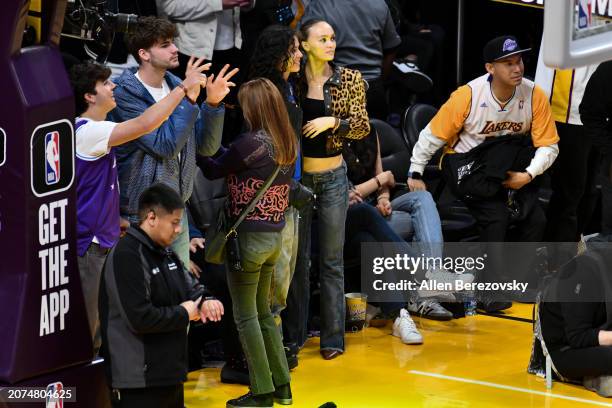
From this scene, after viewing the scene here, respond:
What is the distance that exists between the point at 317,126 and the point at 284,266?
1.00 metres

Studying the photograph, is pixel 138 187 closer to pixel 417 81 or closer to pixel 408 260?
pixel 408 260

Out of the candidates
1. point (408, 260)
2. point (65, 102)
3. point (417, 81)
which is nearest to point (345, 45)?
→ point (417, 81)

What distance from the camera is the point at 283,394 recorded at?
6738 millimetres

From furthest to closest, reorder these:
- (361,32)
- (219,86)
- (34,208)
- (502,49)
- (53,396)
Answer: (361,32), (502,49), (219,86), (53,396), (34,208)

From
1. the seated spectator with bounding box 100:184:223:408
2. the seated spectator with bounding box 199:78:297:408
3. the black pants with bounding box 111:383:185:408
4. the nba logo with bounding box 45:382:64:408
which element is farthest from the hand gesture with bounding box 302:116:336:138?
the nba logo with bounding box 45:382:64:408

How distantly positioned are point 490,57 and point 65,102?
4278 millimetres

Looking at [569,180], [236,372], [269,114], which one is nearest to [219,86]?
[269,114]

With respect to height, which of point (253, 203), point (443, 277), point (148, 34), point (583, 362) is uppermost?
point (148, 34)

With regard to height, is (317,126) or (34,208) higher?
(317,126)

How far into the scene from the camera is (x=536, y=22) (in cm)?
1156

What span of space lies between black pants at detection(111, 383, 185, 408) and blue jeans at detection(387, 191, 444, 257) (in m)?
3.76

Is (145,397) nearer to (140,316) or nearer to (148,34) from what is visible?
(140,316)

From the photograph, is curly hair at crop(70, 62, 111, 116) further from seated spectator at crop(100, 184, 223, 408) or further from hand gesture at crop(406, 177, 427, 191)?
hand gesture at crop(406, 177, 427, 191)

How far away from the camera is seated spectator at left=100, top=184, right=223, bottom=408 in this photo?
5.25 meters
